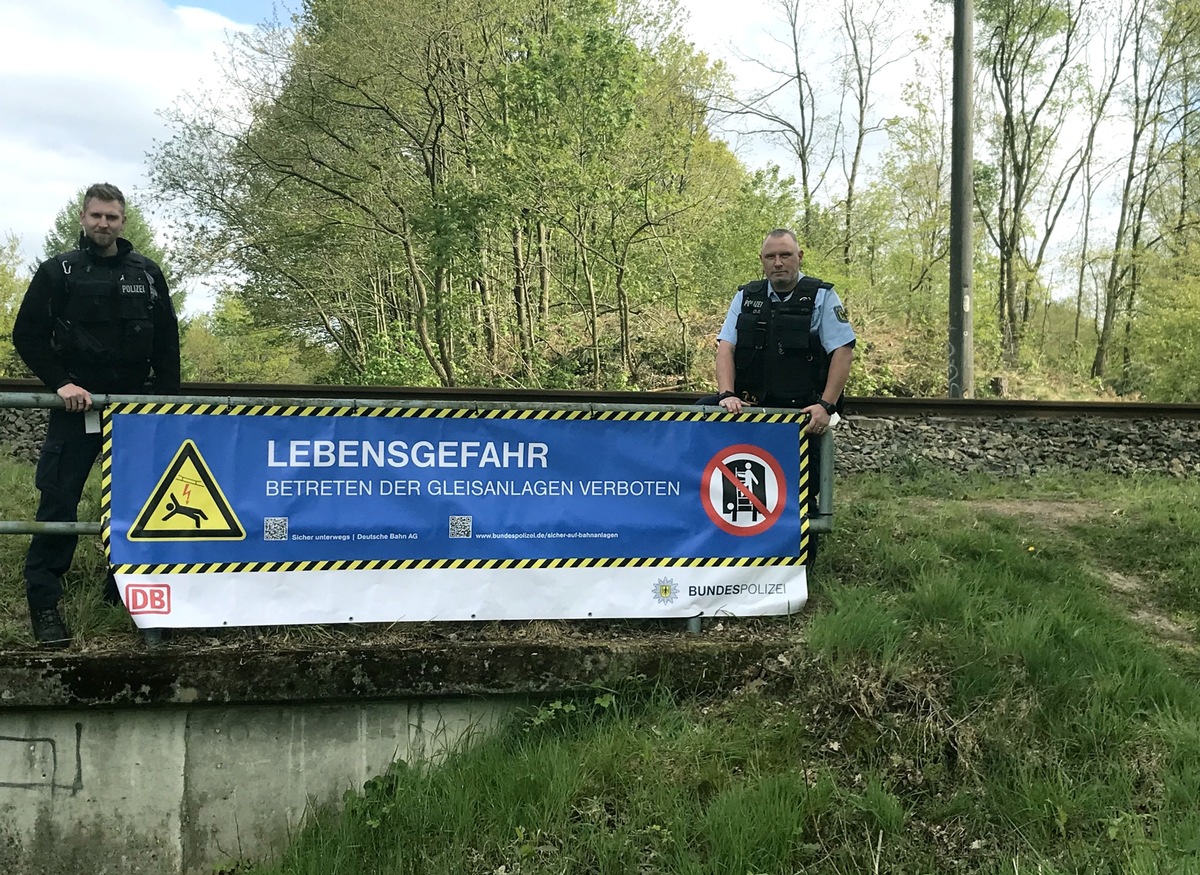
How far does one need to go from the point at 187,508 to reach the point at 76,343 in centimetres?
98

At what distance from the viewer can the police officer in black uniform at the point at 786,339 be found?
474cm

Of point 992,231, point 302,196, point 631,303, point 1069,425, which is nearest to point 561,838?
point 1069,425

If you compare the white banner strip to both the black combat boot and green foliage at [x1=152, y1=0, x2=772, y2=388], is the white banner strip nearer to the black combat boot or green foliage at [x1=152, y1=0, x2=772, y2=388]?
the black combat boot

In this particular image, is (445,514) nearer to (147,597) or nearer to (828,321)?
(147,597)

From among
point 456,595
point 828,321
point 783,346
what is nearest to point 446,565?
point 456,595

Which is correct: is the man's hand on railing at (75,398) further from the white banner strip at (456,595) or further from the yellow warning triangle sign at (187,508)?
the white banner strip at (456,595)

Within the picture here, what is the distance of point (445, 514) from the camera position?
4.09 metres

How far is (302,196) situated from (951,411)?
15652 mm

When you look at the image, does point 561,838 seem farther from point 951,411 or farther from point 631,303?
point 631,303

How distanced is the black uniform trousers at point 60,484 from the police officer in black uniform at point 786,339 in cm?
317

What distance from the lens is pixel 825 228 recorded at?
2800 centimetres

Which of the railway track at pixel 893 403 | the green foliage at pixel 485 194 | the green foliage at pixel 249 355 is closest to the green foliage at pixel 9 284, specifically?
the green foliage at pixel 249 355

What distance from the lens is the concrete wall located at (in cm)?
366

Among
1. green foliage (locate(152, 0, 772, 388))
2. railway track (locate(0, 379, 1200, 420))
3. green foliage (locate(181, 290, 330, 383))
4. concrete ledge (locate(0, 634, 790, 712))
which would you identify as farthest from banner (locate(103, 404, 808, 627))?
green foliage (locate(181, 290, 330, 383))
